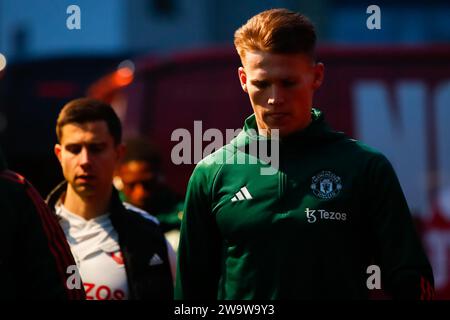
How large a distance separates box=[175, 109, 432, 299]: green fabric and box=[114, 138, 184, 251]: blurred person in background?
209cm

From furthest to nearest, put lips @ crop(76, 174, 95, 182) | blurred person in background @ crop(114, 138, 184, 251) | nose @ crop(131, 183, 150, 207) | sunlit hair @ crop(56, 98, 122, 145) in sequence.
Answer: nose @ crop(131, 183, 150, 207) → blurred person in background @ crop(114, 138, 184, 251) → sunlit hair @ crop(56, 98, 122, 145) → lips @ crop(76, 174, 95, 182)

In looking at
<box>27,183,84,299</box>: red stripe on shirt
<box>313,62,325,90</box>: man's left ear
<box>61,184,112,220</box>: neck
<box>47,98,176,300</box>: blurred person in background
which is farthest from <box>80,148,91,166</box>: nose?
<box>313,62,325,90</box>: man's left ear

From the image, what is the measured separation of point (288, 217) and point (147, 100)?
5.59 meters

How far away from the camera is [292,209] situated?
3209 mm

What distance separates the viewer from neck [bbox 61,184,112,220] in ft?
14.5

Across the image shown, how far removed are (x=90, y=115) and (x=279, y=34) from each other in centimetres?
148

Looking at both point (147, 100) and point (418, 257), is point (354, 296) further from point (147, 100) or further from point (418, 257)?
point (147, 100)

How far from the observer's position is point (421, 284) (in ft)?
10.2

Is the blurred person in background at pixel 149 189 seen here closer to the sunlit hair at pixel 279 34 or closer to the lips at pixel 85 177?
the lips at pixel 85 177

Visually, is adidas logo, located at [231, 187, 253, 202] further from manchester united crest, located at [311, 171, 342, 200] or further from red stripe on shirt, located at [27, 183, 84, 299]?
red stripe on shirt, located at [27, 183, 84, 299]

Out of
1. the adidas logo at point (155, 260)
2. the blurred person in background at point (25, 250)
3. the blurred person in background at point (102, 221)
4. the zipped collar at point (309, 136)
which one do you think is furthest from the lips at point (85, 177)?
the zipped collar at point (309, 136)

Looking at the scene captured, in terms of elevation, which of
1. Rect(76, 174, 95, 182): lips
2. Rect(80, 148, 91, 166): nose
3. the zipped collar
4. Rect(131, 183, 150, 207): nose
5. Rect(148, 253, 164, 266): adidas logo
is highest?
the zipped collar

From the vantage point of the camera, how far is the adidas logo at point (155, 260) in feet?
14.0

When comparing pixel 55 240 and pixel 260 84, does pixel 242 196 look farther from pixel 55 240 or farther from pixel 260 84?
pixel 55 240
